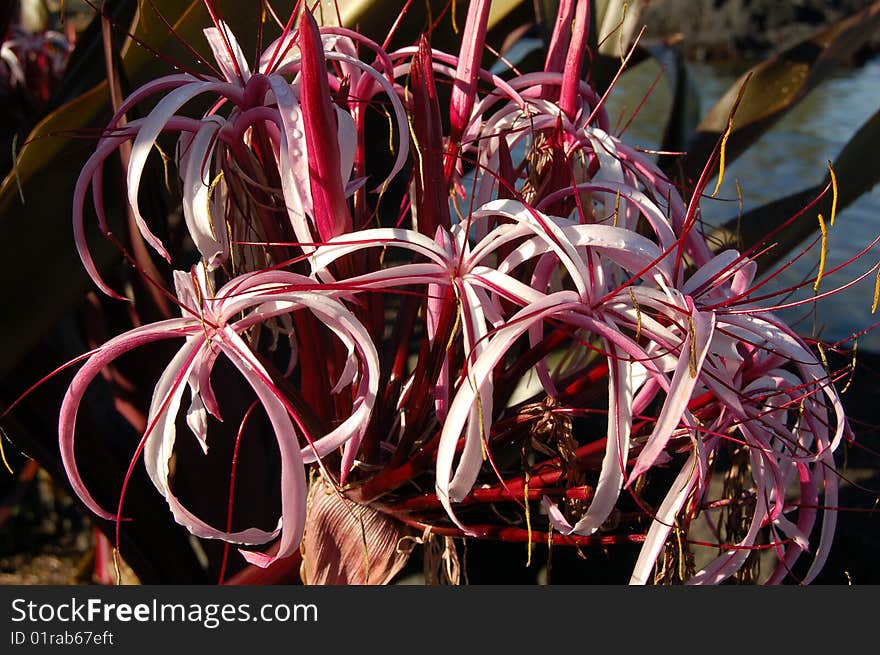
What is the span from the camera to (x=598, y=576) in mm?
771

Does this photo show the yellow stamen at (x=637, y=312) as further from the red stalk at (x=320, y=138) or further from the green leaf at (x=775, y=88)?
the green leaf at (x=775, y=88)

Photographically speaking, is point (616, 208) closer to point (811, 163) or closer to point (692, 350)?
point (692, 350)

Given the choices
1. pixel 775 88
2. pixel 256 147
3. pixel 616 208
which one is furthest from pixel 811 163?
pixel 256 147

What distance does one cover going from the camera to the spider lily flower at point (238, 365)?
1.03 ft

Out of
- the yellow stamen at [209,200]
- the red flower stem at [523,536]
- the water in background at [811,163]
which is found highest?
→ the yellow stamen at [209,200]

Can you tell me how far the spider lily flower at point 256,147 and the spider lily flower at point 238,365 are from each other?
0.03m

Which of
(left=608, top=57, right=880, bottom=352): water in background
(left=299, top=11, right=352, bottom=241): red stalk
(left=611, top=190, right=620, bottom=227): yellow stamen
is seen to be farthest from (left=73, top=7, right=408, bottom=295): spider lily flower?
(left=608, top=57, right=880, bottom=352): water in background

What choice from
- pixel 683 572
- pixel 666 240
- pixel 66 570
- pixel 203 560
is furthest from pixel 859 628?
pixel 66 570

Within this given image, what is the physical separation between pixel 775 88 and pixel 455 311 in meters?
0.57

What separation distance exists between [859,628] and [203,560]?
64cm

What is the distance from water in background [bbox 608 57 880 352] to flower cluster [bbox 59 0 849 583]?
309 millimetres

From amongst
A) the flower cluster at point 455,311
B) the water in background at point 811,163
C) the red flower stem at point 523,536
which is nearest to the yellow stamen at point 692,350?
the flower cluster at point 455,311

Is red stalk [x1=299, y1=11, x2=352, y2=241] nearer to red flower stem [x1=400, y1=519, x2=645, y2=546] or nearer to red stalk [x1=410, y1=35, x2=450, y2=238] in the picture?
red stalk [x1=410, y1=35, x2=450, y2=238]

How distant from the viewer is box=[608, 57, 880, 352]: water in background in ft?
3.07
